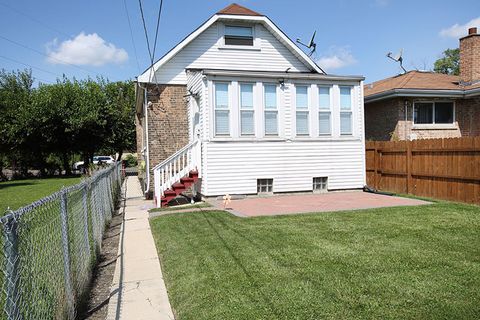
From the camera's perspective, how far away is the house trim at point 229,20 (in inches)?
622

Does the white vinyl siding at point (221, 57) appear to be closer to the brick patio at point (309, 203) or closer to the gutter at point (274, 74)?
the gutter at point (274, 74)

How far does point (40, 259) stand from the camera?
13.3ft

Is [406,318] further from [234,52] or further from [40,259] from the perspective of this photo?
[234,52]

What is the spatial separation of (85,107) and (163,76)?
22630 millimetres

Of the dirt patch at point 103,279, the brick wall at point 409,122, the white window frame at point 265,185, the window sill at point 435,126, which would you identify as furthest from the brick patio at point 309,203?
the window sill at point 435,126

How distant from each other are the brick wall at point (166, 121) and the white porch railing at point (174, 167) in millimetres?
1658

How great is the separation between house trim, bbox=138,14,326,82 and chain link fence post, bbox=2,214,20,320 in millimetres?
12948

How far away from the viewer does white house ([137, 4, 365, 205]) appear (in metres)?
13.6

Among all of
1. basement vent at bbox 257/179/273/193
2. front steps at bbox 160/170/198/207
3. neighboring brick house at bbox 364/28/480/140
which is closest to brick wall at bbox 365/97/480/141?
neighboring brick house at bbox 364/28/480/140

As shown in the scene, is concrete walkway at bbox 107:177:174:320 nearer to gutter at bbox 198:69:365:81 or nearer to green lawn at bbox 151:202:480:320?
green lawn at bbox 151:202:480:320

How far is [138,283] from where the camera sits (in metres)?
5.92

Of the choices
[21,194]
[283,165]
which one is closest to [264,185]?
[283,165]

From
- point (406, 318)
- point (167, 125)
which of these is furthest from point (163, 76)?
point (406, 318)

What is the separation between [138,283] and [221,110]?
27.6ft
